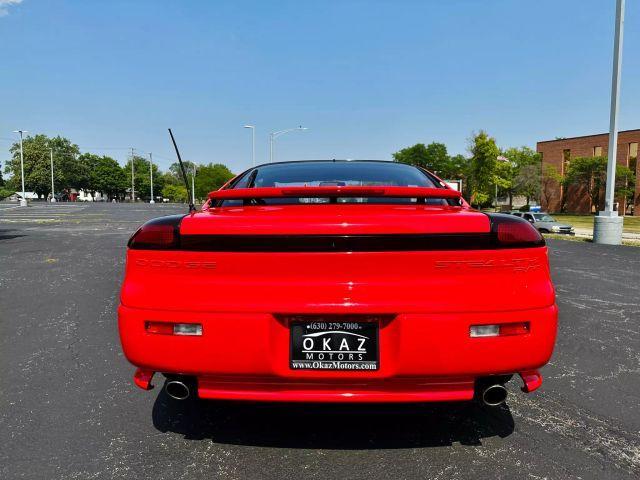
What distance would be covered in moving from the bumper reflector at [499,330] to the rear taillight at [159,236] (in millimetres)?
1352

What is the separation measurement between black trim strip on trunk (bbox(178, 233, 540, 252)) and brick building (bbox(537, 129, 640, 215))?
174 feet

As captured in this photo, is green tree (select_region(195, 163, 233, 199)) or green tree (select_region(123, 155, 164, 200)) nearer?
green tree (select_region(195, 163, 233, 199))

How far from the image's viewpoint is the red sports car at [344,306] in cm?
206

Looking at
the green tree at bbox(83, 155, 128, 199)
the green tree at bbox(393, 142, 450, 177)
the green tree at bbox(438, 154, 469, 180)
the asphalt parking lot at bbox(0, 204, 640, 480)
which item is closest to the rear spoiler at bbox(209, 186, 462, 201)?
the asphalt parking lot at bbox(0, 204, 640, 480)

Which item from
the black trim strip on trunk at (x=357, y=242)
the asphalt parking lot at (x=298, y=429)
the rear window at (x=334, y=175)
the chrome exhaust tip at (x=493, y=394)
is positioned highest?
the rear window at (x=334, y=175)

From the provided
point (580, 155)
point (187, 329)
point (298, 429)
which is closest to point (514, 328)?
point (298, 429)

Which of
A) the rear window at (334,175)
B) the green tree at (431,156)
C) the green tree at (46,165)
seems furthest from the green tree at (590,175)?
the green tree at (46,165)

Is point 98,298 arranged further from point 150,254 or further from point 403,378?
point 403,378

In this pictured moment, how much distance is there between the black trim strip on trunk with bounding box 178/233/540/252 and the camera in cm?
209

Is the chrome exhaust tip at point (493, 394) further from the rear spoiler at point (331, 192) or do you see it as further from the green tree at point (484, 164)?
the green tree at point (484, 164)

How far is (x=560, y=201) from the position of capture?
187 feet

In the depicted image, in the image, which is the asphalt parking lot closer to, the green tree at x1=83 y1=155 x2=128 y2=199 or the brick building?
the brick building

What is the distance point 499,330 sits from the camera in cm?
209

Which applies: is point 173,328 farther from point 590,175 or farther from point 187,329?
point 590,175
